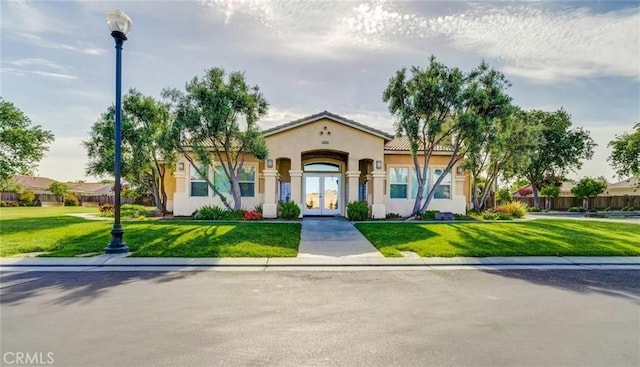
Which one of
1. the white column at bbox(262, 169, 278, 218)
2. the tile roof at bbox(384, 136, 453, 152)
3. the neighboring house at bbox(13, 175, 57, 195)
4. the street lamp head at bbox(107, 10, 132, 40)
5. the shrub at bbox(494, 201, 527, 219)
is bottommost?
the shrub at bbox(494, 201, 527, 219)

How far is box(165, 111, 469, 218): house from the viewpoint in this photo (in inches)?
700

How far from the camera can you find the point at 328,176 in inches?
790

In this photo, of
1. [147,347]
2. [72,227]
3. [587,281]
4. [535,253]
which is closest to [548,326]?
[587,281]

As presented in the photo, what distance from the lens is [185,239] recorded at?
11.1 m

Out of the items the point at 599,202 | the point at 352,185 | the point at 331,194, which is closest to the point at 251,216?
the point at 352,185

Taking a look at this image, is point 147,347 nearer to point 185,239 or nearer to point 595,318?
point 595,318

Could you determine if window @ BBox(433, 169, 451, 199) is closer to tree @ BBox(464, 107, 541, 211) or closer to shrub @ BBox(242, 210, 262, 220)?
tree @ BBox(464, 107, 541, 211)

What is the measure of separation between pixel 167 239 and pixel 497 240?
10.7 metres

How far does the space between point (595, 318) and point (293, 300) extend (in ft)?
14.9

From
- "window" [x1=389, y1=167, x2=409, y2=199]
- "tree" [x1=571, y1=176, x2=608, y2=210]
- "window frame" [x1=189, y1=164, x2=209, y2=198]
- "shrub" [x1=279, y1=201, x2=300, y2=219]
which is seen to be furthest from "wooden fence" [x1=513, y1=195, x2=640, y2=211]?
"window frame" [x1=189, y1=164, x2=209, y2=198]

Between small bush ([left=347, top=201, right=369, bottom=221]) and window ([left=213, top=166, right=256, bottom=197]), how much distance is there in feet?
17.9

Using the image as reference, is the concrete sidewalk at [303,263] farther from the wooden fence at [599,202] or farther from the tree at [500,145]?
the wooden fence at [599,202]

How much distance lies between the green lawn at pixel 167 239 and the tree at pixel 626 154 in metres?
34.6

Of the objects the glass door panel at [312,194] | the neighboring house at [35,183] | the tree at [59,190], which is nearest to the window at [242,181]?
the glass door panel at [312,194]
